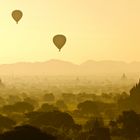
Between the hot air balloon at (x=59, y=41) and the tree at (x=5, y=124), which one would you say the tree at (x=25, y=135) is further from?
the hot air balloon at (x=59, y=41)

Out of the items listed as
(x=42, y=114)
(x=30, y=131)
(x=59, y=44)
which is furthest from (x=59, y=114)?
(x=59, y=44)

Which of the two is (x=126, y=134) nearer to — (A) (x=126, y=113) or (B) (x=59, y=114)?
(A) (x=126, y=113)

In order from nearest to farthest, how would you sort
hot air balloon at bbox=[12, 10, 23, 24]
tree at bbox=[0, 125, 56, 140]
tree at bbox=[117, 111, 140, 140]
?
tree at bbox=[0, 125, 56, 140]
tree at bbox=[117, 111, 140, 140]
hot air balloon at bbox=[12, 10, 23, 24]

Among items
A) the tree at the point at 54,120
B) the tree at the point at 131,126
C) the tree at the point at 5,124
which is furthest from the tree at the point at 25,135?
the tree at the point at 54,120

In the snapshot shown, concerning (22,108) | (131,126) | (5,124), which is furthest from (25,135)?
(22,108)

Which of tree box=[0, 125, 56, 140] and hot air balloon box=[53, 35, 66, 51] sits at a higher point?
hot air balloon box=[53, 35, 66, 51]

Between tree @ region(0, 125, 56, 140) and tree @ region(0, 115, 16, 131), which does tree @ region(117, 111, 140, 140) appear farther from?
tree @ region(0, 125, 56, 140)

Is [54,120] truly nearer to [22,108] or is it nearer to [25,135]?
[25,135]

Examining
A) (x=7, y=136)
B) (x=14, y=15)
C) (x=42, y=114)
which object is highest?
(x=14, y=15)

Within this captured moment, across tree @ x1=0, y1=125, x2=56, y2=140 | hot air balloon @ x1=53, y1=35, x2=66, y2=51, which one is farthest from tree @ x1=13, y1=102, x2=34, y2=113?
tree @ x1=0, y1=125, x2=56, y2=140
